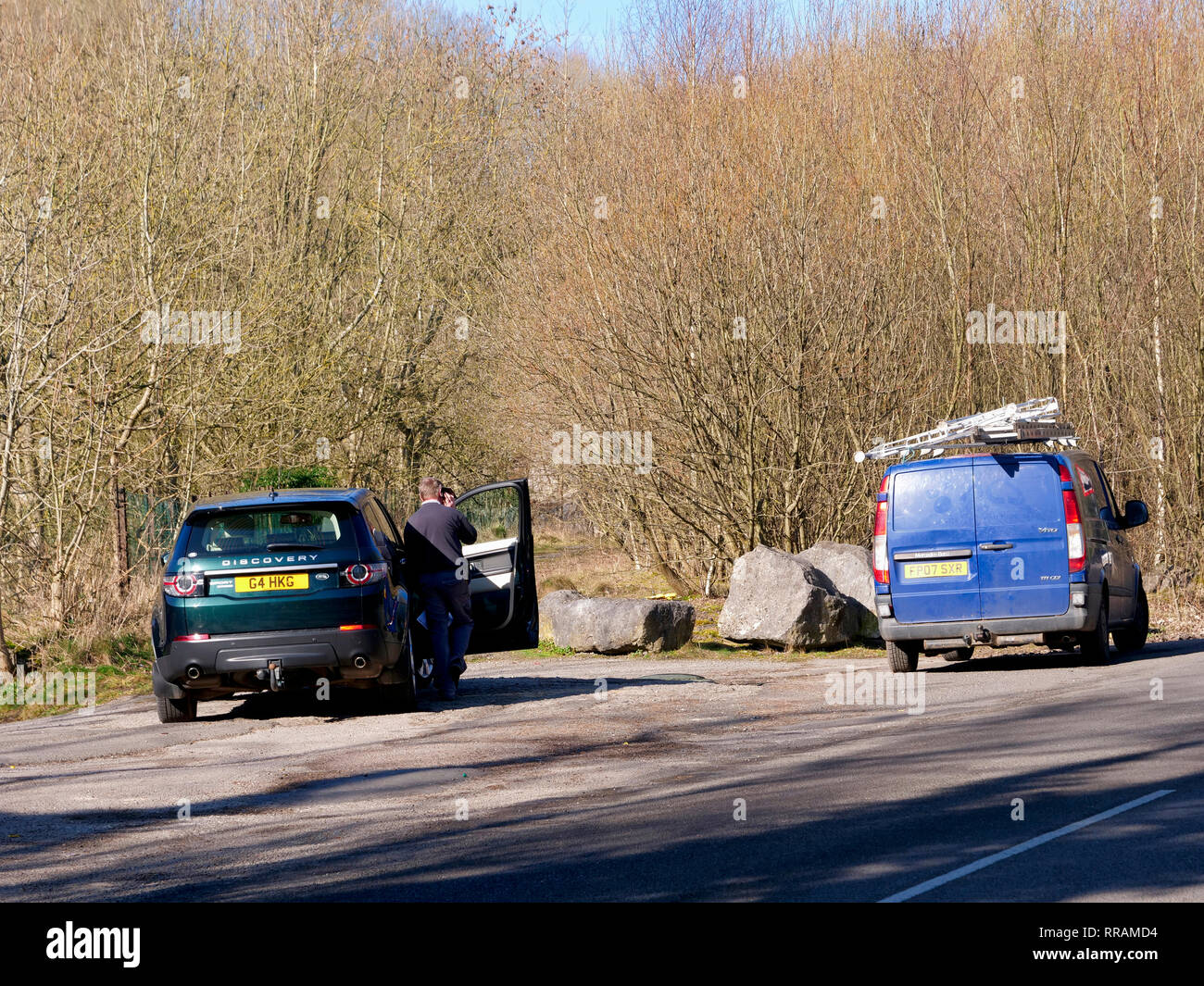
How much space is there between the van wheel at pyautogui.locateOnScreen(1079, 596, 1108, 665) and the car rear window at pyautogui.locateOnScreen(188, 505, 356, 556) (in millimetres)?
7403

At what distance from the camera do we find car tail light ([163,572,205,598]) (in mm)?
10992

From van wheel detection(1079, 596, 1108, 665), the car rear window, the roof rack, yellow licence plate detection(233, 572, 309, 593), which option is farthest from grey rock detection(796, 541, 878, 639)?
yellow licence plate detection(233, 572, 309, 593)

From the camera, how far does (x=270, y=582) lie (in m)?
11.0

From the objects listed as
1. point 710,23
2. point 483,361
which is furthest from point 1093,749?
point 483,361
